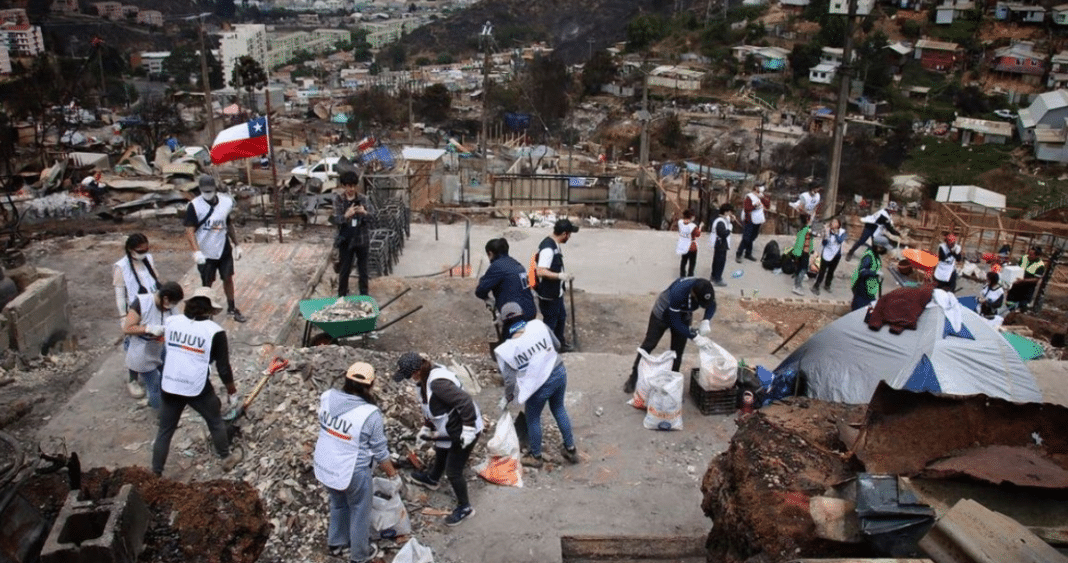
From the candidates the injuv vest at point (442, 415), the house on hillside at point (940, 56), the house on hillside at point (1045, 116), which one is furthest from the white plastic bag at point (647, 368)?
the house on hillside at point (940, 56)

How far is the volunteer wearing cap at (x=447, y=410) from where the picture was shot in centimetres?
465

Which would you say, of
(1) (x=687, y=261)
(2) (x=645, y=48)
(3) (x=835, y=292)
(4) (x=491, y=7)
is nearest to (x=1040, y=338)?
(3) (x=835, y=292)

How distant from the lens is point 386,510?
4.68 meters

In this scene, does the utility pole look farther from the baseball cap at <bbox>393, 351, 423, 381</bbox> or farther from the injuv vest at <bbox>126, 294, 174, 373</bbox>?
the injuv vest at <bbox>126, 294, 174, 373</bbox>

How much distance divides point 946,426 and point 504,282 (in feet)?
12.4

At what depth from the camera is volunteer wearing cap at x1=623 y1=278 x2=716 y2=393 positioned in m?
6.45

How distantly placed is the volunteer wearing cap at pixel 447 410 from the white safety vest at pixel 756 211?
828 centimetres

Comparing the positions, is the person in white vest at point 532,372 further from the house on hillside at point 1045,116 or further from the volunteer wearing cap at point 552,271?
the house on hillside at point 1045,116

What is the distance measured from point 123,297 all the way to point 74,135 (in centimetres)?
2245

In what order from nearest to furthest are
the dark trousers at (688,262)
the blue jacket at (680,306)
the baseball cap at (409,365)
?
the baseball cap at (409,365)
the blue jacket at (680,306)
the dark trousers at (688,262)

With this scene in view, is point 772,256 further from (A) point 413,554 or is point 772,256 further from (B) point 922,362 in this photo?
(A) point 413,554

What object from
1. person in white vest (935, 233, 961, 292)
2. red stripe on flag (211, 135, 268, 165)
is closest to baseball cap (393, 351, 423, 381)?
red stripe on flag (211, 135, 268, 165)

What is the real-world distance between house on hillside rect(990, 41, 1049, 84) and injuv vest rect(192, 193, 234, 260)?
220 ft

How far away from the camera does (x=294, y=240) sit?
12289 mm
